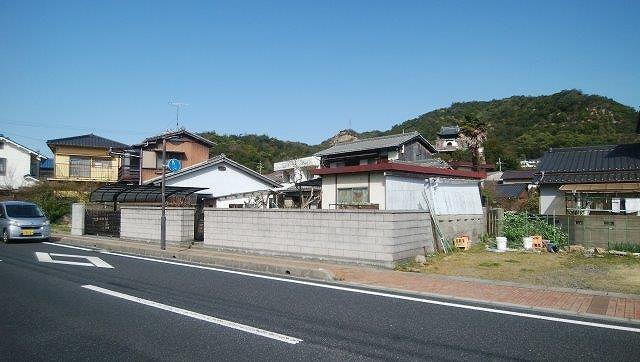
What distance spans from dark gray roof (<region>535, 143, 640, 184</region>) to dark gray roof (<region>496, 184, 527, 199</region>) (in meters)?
12.5

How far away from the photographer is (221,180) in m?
32.0

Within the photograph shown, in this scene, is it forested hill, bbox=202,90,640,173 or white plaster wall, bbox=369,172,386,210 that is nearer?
white plaster wall, bbox=369,172,386,210

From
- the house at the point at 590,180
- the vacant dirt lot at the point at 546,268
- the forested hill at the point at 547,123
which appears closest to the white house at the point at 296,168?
the forested hill at the point at 547,123

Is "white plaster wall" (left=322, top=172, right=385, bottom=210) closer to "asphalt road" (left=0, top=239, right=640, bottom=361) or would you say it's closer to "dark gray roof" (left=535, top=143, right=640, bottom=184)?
"asphalt road" (left=0, top=239, right=640, bottom=361)

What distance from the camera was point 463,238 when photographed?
15414mm

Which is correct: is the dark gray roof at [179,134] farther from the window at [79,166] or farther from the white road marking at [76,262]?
the white road marking at [76,262]

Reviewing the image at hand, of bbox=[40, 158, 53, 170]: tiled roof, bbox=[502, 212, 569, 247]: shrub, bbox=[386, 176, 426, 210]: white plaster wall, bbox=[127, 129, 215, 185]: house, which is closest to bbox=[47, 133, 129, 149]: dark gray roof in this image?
bbox=[127, 129, 215, 185]: house

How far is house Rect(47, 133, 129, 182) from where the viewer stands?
38.6 metres

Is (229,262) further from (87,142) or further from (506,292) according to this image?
(87,142)

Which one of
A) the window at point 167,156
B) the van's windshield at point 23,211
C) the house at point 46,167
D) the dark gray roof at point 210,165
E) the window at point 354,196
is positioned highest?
the house at point 46,167

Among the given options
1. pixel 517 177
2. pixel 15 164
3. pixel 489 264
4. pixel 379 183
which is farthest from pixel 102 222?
pixel 517 177

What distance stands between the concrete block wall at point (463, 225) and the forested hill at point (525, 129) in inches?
1686

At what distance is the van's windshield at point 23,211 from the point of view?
18625mm

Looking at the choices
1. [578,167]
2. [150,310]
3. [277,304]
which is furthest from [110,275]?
[578,167]
